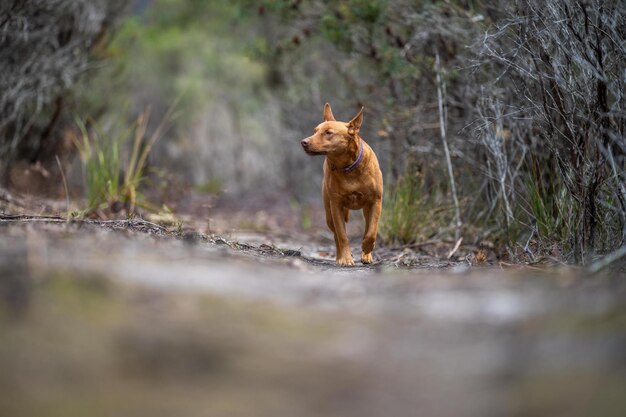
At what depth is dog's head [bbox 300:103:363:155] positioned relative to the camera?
5.27 m

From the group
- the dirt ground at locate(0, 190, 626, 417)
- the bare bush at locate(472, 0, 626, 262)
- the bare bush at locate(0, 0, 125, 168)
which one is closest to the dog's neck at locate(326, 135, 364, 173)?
the bare bush at locate(472, 0, 626, 262)

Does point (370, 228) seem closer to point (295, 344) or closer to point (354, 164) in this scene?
point (354, 164)

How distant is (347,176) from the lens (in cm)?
552

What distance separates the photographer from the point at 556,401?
2.25 m

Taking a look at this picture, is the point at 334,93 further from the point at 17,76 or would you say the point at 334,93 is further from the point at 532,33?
the point at 532,33

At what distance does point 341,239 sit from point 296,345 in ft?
10.1

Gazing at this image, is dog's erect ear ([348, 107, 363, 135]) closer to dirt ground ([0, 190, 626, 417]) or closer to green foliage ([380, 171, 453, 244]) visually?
green foliage ([380, 171, 453, 244])

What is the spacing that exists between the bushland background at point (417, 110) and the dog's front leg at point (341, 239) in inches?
46.4

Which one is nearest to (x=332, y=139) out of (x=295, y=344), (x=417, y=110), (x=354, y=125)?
(x=354, y=125)

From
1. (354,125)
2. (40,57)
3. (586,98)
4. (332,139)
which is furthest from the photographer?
(40,57)

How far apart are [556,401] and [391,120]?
5878 mm

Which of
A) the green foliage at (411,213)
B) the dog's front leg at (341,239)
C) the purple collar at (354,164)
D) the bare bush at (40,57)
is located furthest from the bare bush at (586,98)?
the bare bush at (40,57)

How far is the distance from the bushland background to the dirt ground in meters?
1.41

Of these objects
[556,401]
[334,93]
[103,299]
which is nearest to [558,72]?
[556,401]
